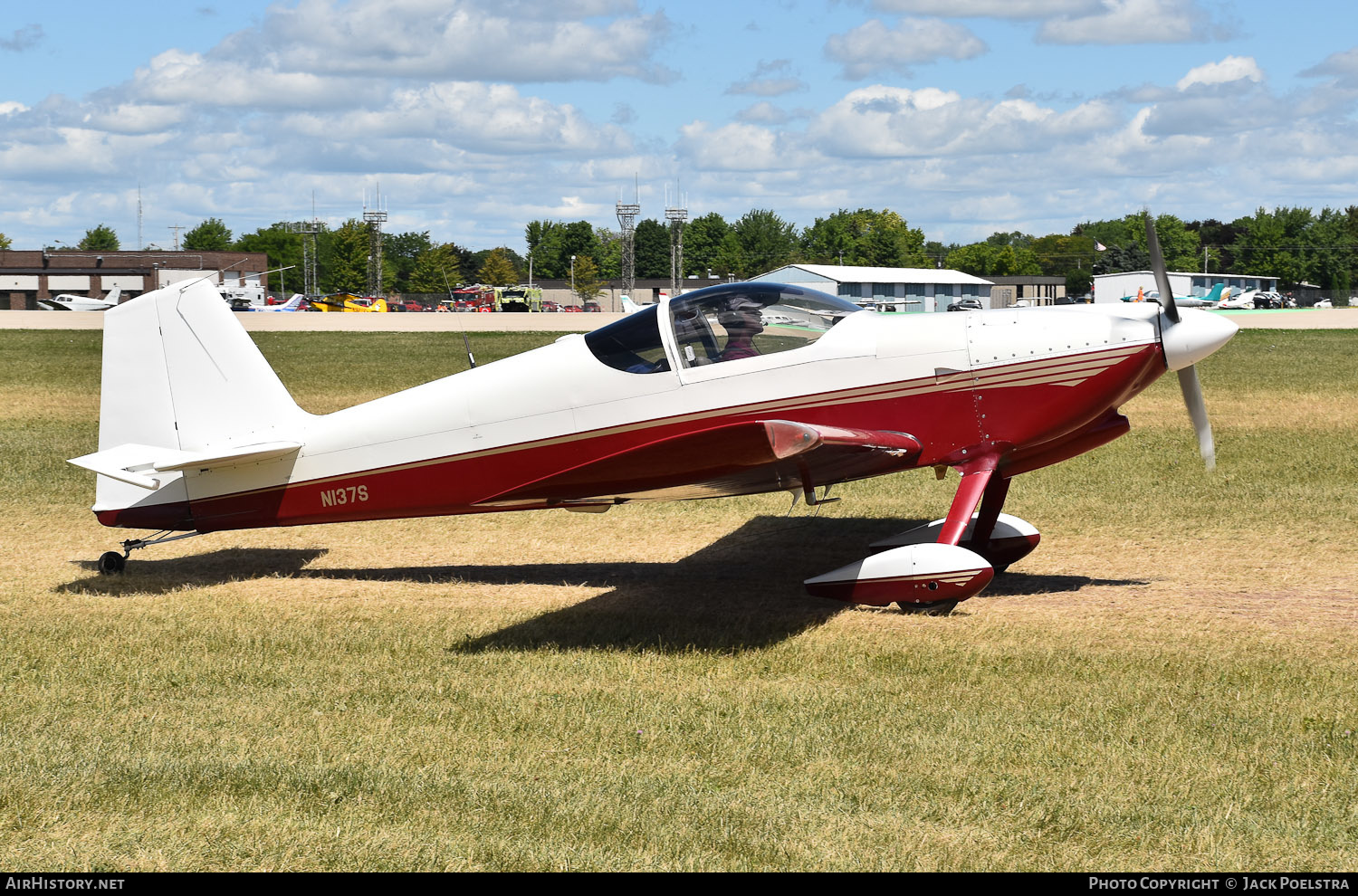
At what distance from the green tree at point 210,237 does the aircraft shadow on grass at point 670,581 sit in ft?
567

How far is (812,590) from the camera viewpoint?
8281 mm

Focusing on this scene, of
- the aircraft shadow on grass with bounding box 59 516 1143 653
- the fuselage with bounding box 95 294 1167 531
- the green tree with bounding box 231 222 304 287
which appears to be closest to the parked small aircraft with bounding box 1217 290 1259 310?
the aircraft shadow on grass with bounding box 59 516 1143 653

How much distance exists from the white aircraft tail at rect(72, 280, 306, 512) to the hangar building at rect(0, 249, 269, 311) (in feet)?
325

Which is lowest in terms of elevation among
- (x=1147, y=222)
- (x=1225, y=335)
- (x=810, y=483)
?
(x=810, y=483)

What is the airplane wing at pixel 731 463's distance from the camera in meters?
7.12

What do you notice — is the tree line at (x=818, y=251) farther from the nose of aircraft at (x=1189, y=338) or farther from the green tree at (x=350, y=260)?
the nose of aircraft at (x=1189, y=338)

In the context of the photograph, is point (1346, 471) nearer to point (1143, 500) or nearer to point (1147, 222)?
point (1143, 500)

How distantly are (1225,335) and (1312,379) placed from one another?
67.1 feet

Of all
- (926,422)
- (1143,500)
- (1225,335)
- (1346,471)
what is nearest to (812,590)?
(926,422)

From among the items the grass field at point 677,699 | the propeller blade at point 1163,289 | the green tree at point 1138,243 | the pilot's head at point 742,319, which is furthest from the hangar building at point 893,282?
the pilot's head at point 742,319

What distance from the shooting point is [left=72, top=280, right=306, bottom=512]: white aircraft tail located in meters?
9.25

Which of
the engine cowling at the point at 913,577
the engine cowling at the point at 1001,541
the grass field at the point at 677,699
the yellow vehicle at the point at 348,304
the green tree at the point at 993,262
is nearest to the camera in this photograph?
the grass field at the point at 677,699

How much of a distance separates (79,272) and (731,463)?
112524 millimetres

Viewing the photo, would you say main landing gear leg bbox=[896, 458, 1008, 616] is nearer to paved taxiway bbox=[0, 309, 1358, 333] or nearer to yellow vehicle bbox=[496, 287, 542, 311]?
paved taxiway bbox=[0, 309, 1358, 333]
